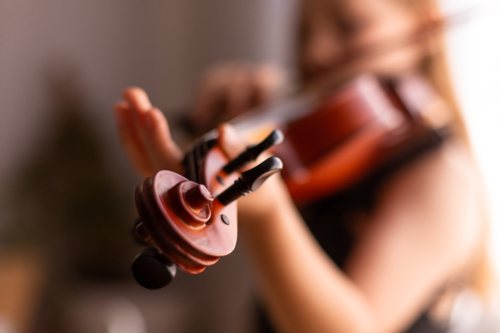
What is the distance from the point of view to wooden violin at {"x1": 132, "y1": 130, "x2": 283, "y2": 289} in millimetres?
163

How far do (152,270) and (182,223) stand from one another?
32 millimetres

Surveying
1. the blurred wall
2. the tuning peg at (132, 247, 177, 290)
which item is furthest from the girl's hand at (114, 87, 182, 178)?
the blurred wall

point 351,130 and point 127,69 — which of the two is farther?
point 127,69

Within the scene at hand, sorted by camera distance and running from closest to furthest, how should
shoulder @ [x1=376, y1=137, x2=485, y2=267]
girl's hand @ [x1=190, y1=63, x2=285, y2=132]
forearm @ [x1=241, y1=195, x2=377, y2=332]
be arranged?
forearm @ [x1=241, y1=195, x2=377, y2=332], shoulder @ [x1=376, y1=137, x2=485, y2=267], girl's hand @ [x1=190, y1=63, x2=285, y2=132]

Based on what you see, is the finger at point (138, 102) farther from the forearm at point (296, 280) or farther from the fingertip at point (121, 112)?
the forearm at point (296, 280)

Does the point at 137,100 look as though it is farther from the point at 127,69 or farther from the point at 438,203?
the point at 127,69

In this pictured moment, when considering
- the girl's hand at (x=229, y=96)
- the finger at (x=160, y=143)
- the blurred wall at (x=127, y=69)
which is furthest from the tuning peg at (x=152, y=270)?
the blurred wall at (x=127, y=69)

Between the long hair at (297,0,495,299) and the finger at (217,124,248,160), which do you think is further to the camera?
the long hair at (297,0,495,299)

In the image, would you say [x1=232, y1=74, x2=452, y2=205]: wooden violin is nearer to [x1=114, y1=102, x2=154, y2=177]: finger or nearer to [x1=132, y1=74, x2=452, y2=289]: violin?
[x1=132, y1=74, x2=452, y2=289]: violin

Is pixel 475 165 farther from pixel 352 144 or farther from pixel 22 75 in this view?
pixel 22 75

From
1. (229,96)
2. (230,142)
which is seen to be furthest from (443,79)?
(230,142)

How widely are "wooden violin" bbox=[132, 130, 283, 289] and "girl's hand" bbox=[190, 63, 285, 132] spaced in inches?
26.1

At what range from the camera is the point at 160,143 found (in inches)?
10.3

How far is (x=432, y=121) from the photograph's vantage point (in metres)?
0.62
